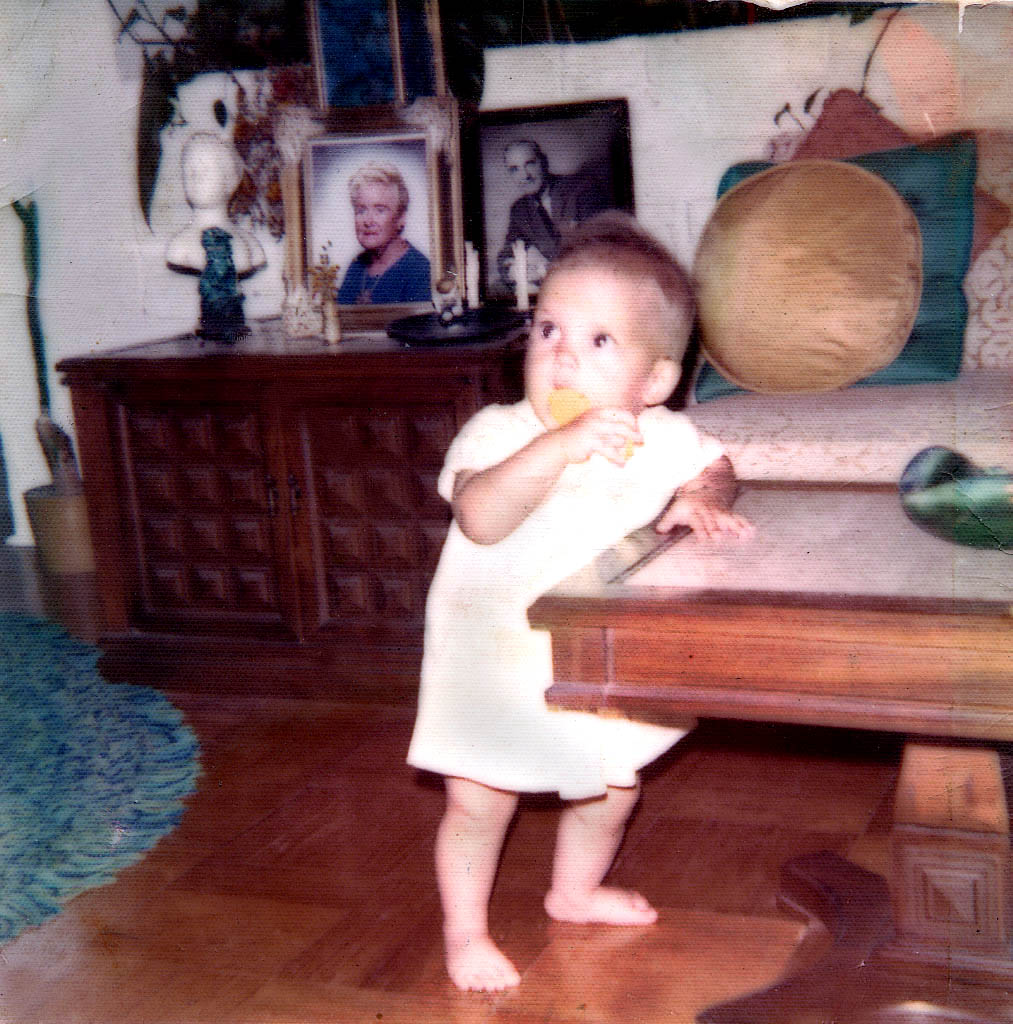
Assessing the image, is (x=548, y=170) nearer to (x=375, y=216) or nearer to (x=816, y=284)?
(x=375, y=216)

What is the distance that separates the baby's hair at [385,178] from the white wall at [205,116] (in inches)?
8.1

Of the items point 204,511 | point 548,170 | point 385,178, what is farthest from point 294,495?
point 548,170

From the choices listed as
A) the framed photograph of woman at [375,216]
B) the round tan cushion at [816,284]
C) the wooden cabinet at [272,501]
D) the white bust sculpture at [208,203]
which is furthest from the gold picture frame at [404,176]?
the round tan cushion at [816,284]

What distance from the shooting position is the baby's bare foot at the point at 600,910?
3.76 feet

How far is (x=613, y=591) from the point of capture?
697 millimetres

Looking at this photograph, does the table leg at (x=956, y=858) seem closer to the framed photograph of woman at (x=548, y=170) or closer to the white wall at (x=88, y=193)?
the framed photograph of woman at (x=548, y=170)

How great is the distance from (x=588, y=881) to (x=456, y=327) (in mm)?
905

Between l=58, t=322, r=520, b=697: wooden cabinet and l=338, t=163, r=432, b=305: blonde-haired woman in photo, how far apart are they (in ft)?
0.68

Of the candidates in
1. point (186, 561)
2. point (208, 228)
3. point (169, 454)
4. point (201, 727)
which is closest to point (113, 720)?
point (201, 727)

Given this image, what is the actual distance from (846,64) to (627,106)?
0.37m

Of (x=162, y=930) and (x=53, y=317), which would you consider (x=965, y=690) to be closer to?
(x=162, y=930)

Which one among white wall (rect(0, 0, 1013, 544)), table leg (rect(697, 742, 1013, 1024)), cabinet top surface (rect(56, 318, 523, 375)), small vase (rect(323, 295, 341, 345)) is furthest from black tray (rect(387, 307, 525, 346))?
table leg (rect(697, 742, 1013, 1024))

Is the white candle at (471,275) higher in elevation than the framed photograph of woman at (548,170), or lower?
lower

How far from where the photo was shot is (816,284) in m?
1.62
